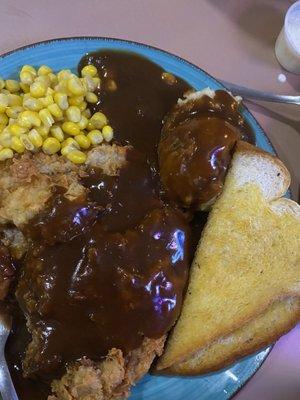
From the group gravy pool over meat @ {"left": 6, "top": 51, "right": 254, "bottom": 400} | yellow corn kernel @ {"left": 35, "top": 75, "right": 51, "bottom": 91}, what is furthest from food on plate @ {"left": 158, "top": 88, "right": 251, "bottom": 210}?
yellow corn kernel @ {"left": 35, "top": 75, "right": 51, "bottom": 91}

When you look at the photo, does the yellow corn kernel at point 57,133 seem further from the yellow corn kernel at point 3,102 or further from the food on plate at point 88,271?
the yellow corn kernel at point 3,102

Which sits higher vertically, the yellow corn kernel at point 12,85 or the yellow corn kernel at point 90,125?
the yellow corn kernel at point 90,125

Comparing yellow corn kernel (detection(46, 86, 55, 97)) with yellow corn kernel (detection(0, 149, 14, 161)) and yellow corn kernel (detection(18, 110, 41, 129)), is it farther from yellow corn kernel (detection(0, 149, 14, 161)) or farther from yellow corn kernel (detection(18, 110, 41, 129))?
yellow corn kernel (detection(0, 149, 14, 161))

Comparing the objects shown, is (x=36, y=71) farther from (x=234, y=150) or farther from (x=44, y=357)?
(x=44, y=357)

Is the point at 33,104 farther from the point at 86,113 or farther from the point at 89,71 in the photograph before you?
the point at 89,71

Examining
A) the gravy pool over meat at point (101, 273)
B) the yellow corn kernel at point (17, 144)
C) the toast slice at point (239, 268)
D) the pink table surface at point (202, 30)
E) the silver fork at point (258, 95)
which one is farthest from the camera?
the pink table surface at point (202, 30)

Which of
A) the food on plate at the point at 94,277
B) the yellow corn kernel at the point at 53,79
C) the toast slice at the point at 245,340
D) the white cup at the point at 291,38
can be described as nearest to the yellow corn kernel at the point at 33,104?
the yellow corn kernel at the point at 53,79
